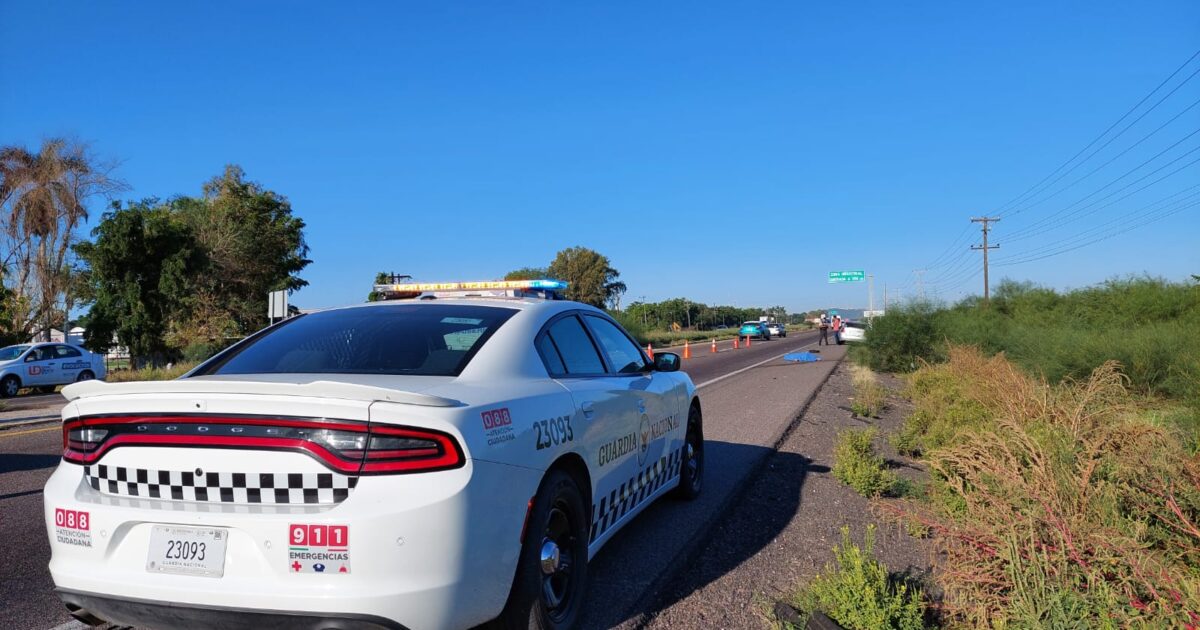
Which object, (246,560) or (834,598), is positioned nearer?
(246,560)

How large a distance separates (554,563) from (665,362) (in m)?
2.61

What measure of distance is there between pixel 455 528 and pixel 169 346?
34560mm

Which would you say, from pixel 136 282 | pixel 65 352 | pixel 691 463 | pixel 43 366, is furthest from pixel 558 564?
pixel 136 282

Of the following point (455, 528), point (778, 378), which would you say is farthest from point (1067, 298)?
point (455, 528)

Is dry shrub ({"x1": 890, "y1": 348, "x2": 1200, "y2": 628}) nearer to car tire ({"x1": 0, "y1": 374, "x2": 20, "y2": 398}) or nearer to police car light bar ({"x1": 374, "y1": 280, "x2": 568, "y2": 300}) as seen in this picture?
police car light bar ({"x1": 374, "y1": 280, "x2": 568, "y2": 300})

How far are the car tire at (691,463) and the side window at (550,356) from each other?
2208mm

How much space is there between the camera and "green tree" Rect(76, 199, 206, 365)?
3075cm

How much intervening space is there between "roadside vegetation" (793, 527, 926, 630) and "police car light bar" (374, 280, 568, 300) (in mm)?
2652

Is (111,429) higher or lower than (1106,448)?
higher

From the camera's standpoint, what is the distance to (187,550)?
8.98ft

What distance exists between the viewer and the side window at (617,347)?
504 centimetres

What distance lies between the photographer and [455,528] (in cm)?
271

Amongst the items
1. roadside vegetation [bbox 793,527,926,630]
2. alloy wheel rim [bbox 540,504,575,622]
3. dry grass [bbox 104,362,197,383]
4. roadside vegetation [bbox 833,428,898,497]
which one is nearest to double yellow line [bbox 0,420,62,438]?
dry grass [bbox 104,362,197,383]

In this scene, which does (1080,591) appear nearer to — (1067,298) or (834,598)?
(834,598)
